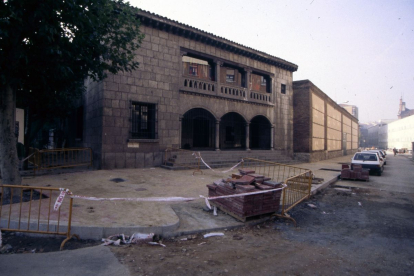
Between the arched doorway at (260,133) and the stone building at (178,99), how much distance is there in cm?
9

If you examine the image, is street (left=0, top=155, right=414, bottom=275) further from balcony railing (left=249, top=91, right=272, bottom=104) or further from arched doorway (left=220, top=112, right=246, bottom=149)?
arched doorway (left=220, top=112, right=246, bottom=149)

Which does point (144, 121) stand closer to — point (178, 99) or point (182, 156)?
point (178, 99)

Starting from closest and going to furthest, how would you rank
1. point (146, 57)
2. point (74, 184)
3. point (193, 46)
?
1. point (74, 184)
2. point (146, 57)
3. point (193, 46)

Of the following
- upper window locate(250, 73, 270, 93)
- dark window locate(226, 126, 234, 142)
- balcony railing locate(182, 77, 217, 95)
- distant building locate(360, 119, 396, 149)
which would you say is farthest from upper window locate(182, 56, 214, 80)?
distant building locate(360, 119, 396, 149)

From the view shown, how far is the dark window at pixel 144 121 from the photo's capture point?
13398 mm

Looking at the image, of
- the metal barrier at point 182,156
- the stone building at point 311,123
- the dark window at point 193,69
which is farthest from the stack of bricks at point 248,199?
the stone building at point 311,123

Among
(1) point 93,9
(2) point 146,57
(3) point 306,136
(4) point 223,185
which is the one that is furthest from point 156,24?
(3) point 306,136

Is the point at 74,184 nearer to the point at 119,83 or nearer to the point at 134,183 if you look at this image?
the point at 134,183

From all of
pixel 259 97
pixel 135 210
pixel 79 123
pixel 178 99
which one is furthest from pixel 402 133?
pixel 135 210

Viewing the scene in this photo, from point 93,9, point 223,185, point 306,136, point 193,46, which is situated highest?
point 193,46

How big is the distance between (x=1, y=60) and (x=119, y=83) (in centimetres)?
696

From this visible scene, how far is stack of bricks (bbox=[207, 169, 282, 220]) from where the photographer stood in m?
5.59

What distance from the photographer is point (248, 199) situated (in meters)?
5.59

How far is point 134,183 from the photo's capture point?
920 centimetres
